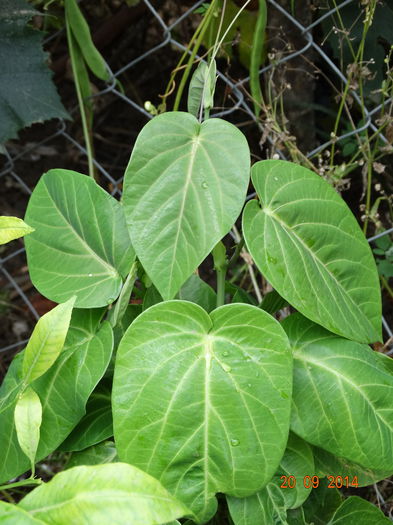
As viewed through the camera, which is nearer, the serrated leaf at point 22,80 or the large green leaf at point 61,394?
the large green leaf at point 61,394

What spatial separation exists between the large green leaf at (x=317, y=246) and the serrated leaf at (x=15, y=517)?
0.42 metres

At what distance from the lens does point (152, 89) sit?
1990 millimetres

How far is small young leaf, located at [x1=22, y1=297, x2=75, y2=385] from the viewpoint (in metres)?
0.83

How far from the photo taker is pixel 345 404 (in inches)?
Answer: 33.7

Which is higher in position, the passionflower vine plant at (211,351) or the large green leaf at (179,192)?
the large green leaf at (179,192)

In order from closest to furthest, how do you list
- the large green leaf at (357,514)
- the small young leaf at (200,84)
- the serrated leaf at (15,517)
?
the serrated leaf at (15,517) < the small young leaf at (200,84) < the large green leaf at (357,514)

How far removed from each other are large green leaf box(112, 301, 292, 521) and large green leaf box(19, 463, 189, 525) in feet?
0.41

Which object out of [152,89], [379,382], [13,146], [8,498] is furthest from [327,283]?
[13,146]

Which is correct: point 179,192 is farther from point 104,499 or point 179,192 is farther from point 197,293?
point 104,499

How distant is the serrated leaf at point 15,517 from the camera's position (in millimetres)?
638

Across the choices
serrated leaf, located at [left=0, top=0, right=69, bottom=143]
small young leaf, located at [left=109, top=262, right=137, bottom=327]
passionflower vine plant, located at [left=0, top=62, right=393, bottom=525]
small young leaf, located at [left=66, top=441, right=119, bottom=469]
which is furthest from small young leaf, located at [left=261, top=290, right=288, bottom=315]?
serrated leaf, located at [left=0, top=0, right=69, bottom=143]

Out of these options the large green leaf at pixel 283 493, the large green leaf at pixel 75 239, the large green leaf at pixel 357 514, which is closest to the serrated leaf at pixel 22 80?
the large green leaf at pixel 75 239

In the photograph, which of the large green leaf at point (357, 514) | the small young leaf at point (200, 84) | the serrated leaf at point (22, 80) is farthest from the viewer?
the serrated leaf at point (22, 80)

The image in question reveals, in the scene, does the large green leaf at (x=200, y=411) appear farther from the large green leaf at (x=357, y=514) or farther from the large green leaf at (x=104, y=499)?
the large green leaf at (x=357, y=514)
